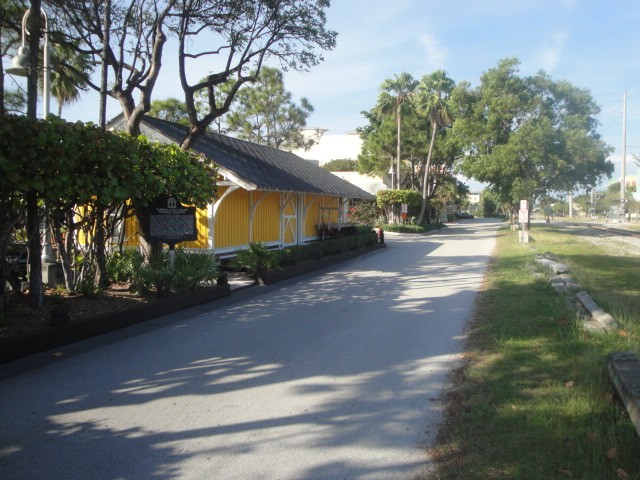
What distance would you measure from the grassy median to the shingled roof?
29.2ft

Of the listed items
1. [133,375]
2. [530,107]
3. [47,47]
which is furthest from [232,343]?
[530,107]

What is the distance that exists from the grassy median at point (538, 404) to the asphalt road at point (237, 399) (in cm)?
31

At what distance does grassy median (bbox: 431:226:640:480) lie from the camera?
356 cm

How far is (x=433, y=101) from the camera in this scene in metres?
40.8

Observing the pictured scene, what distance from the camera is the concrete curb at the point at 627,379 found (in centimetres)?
379

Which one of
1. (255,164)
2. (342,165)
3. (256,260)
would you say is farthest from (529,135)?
(342,165)

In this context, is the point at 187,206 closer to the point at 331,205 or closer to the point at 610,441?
the point at 610,441

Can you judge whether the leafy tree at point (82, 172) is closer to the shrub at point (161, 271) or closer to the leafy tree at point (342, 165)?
the shrub at point (161, 271)

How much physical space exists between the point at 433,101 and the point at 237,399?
39.1 metres

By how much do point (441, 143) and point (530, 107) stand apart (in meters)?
10.7

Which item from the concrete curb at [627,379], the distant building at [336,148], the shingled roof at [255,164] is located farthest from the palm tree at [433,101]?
the concrete curb at [627,379]

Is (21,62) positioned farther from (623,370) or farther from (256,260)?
(623,370)

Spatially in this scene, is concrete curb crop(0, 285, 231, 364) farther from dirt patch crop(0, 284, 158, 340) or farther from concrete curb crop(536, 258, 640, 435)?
concrete curb crop(536, 258, 640, 435)

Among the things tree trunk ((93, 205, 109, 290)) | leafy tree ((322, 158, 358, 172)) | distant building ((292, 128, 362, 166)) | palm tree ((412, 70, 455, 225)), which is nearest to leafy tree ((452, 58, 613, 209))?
palm tree ((412, 70, 455, 225))
